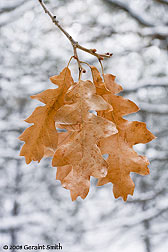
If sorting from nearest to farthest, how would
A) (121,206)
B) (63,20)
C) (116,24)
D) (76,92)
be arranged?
(76,92) < (63,20) < (116,24) < (121,206)

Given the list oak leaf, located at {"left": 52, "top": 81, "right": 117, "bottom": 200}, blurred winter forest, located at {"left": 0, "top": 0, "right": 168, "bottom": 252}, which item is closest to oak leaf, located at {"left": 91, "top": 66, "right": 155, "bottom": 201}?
oak leaf, located at {"left": 52, "top": 81, "right": 117, "bottom": 200}

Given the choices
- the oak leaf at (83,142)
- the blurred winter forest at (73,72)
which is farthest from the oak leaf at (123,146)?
the blurred winter forest at (73,72)

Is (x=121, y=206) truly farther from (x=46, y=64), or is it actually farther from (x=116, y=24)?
(x=116, y=24)

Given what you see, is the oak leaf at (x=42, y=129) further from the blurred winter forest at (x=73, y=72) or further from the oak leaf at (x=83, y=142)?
the blurred winter forest at (x=73, y=72)

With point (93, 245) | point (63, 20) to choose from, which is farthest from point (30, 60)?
point (93, 245)

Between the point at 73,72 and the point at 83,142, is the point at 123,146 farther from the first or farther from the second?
the point at 73,72

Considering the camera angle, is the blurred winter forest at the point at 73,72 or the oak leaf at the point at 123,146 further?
the blurred winter forest at the point at 73,72

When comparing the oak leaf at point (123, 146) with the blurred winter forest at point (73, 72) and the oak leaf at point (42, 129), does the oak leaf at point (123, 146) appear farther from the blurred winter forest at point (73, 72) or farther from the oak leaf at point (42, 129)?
the blurred winter forest at point (73, 72)
